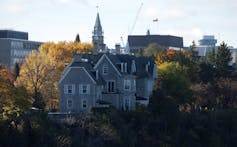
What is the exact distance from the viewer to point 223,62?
109 m

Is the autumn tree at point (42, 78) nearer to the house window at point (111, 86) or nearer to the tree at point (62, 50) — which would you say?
the tree at point (62, 50)

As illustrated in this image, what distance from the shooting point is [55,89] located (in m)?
88.6

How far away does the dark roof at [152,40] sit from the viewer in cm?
16862

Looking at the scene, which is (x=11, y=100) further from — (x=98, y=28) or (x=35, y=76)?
(x=98, y=28)

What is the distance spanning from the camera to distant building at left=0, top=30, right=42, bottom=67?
16200 centimetres

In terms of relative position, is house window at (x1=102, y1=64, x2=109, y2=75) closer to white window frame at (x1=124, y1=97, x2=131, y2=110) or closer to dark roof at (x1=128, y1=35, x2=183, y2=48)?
white window frame at (x1=124, y1=97, x2=131, y2=110)

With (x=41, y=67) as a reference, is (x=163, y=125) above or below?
below

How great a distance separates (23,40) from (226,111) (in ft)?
291

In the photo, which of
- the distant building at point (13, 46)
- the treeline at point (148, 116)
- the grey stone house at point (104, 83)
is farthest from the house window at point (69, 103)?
the distant building at point (13, 46)

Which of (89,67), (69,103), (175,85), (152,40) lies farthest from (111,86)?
(152,40)

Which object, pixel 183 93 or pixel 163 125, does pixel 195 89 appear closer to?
pixel 183 93

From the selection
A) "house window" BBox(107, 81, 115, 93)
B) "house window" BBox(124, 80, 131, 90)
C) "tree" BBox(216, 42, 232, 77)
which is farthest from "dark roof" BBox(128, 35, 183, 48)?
"house window" BBox(107, 81, 115, 93)

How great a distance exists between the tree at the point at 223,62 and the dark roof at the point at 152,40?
5521 cm

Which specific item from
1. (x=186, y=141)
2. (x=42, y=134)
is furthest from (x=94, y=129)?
(x=186, y=141)
